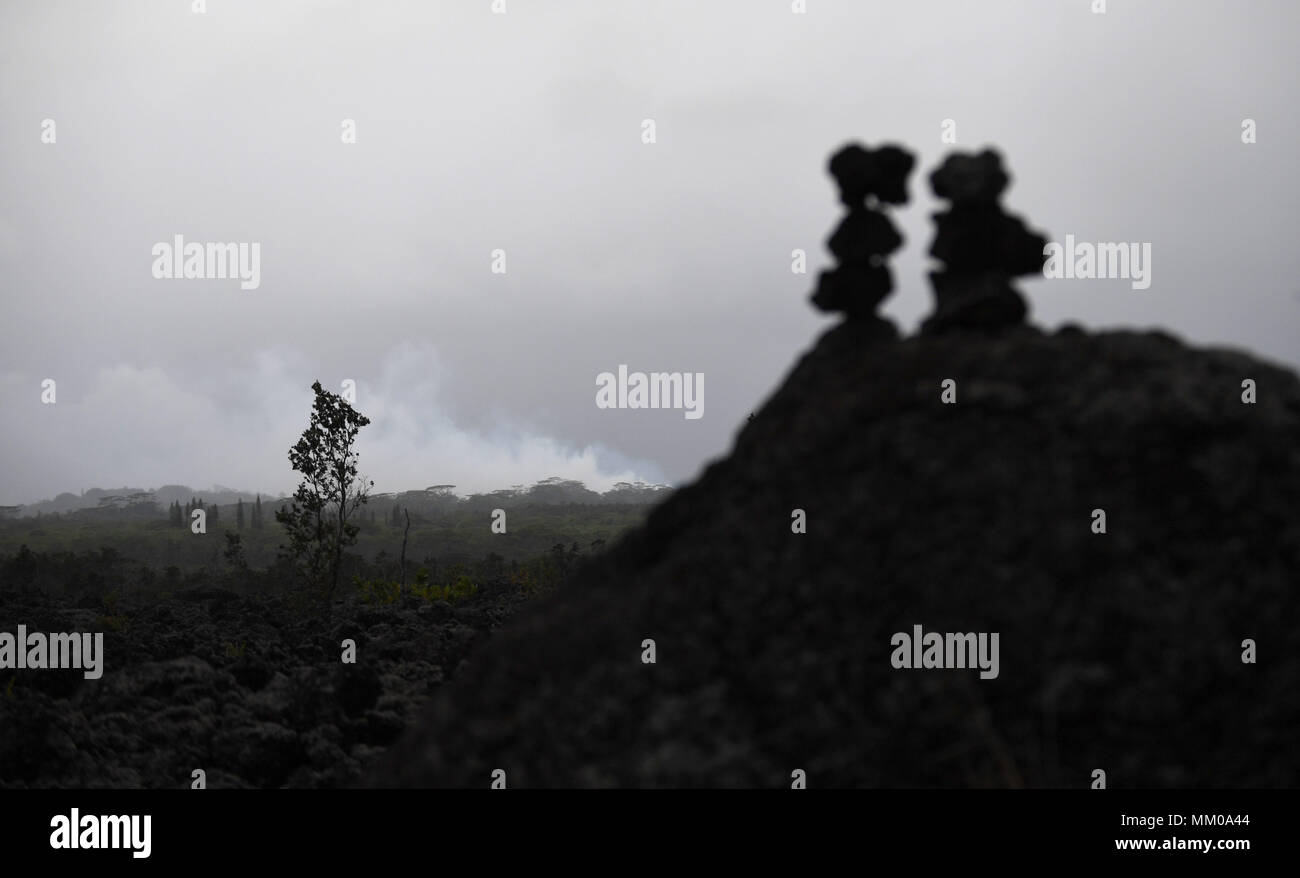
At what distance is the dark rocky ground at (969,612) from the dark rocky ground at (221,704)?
33.8 ft

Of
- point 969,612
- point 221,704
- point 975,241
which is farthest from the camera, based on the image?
point 221,704

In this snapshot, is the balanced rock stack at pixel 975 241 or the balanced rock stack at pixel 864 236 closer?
the balanced rock stack at pixel 975 241

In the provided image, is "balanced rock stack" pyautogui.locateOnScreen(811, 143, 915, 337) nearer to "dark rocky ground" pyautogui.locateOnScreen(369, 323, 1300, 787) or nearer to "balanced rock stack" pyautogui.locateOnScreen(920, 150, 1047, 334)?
"balanced rock stack" pyautogui.locateOnScreen(920, 150, 1047, 334)

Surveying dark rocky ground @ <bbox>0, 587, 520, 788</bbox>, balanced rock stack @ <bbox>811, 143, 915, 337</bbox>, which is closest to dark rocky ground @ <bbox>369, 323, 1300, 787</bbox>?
balanced rock stack @ <bbox>811, 143, 915, 337</bbox>

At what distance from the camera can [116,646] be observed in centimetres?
2266

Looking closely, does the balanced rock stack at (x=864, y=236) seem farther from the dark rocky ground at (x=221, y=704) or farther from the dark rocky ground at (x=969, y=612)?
the dark rocky ground at (x=221, y=704)

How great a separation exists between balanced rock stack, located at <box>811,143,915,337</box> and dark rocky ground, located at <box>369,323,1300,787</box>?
→ 172 centimetres

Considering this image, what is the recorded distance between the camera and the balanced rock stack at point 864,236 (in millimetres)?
8445

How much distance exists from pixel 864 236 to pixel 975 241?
3.47ft

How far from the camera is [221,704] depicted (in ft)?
60.8

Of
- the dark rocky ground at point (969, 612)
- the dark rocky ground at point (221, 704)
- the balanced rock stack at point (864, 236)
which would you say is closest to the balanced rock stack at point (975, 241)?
the balanced rock stack at point (864, 236)

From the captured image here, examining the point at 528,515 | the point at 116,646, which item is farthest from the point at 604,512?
the point at 116,646

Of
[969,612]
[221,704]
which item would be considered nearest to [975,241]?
[969,612]

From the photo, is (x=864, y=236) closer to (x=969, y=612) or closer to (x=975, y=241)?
(x=975, y=241)
